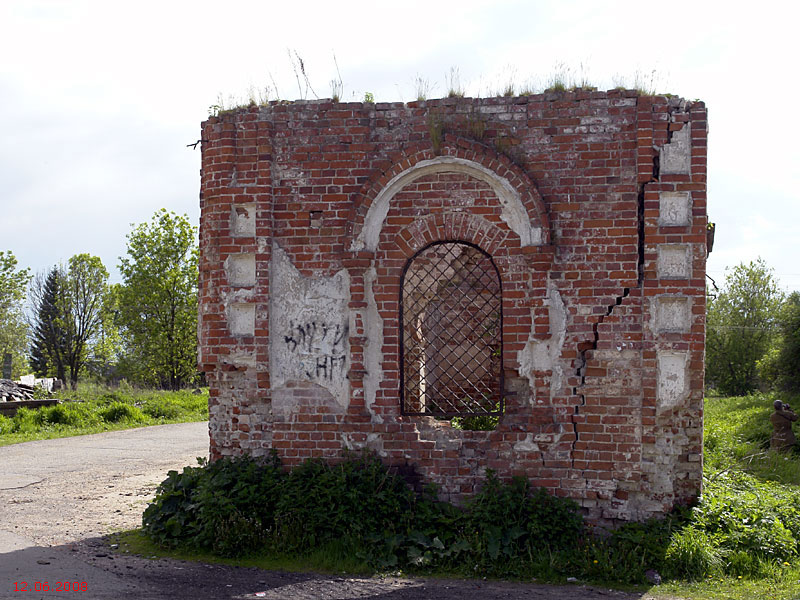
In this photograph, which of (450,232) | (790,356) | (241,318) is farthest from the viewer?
(790,356)

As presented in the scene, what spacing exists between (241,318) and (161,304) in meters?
25.5

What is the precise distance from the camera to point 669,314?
6.62m

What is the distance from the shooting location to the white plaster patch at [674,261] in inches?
261

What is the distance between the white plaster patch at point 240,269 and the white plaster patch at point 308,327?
206 mm

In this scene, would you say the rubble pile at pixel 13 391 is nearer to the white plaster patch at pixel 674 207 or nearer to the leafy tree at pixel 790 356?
the white plaster patch at pixel 674 207

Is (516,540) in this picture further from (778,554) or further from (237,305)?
(237,305)

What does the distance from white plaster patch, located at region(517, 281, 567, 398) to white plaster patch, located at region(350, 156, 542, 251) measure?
58 cm

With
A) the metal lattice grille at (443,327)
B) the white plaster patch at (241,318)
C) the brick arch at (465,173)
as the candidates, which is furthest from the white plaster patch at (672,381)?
the white plaster patch at (241,318)

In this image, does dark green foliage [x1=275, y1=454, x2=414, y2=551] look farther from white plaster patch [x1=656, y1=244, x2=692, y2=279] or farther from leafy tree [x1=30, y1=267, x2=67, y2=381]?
leafy tree [x1=30, y1=267, x2=67, y2=381]

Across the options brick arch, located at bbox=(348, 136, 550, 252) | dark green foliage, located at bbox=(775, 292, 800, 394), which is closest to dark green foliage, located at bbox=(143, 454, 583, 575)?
brick arch, located at bbox=(348, 136, 550, 252)

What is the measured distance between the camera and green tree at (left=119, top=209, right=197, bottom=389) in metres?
30.9

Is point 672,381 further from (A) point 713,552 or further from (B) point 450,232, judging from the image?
(B) point 450,232

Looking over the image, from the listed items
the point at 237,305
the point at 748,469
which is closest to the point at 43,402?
the point at 237,305
